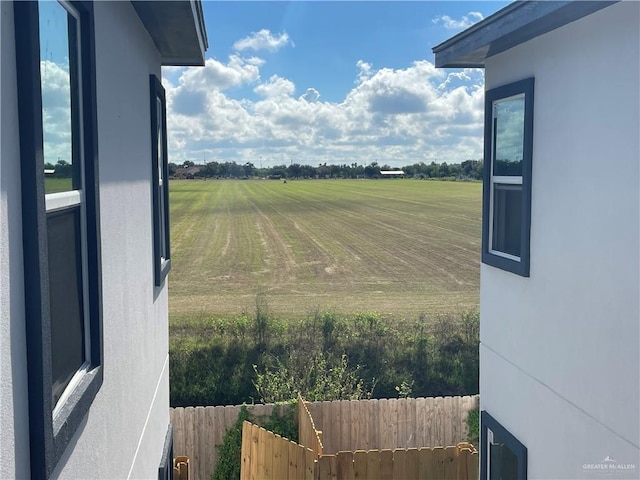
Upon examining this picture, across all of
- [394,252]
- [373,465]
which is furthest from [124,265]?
[394,252]

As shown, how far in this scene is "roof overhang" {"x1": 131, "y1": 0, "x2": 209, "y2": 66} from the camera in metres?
3.80

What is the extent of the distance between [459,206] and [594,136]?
30.9m

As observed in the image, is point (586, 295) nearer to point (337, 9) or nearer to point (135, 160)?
point (135, 160)

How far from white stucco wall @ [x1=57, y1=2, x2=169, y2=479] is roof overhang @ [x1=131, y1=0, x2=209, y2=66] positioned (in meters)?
0.09

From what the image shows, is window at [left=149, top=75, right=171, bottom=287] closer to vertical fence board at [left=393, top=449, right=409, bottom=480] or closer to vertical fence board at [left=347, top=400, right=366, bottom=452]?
vertical fence board at [left=393, top=449, right=409, bottom=480]

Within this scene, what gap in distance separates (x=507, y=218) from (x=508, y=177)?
0.32 m

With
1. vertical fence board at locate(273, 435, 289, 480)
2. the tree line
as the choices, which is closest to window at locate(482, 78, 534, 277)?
vertical fence board at locate(273, 435, 289, 480)

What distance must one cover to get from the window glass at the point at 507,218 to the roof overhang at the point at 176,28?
2.66 metres

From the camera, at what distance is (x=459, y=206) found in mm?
33531

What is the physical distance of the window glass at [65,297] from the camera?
7.00 ft

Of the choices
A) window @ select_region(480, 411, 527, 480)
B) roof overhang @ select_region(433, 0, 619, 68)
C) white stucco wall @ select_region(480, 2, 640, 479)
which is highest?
roof overhang @ select_region(433, 0, 619, 68)

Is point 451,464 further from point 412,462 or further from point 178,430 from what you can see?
point 178,430

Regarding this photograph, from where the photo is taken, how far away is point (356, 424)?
890 cm

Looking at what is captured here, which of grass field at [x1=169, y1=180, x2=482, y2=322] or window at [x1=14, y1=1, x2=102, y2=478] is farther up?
window at [x1=14, y1=1, x2=102, y2=478]
